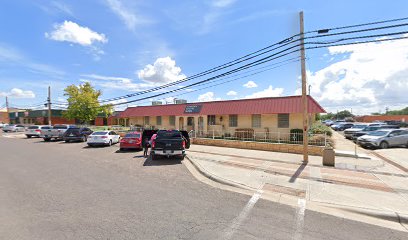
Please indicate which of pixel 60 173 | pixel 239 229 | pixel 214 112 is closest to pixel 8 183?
pixel 60 173

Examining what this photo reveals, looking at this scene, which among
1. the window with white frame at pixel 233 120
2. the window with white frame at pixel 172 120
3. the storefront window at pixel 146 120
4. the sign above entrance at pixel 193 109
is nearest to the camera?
the window with white frame at pixel 233 120

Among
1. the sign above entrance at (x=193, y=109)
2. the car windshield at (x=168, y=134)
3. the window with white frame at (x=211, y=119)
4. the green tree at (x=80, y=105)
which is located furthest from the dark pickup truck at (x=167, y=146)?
the green tree at (x=80, y=105)

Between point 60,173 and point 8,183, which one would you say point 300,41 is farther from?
point 8,183

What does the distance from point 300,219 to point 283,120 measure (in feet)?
49.5

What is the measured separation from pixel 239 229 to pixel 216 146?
12871 mm

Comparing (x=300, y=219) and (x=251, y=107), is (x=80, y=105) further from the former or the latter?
(x=300, y=219)

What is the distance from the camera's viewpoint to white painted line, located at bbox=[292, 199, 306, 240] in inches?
152

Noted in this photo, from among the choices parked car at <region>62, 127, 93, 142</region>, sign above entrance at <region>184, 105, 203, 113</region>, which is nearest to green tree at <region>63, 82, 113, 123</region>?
parked car at <region>62, 127, 93, 142</region>

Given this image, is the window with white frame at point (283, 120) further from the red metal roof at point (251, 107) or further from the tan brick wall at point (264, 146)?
the tan brick wall at point (264, 146)

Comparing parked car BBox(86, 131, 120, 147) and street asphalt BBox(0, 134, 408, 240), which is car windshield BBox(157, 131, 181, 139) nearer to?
street asphalt BBox(0, 134, 408, 240)

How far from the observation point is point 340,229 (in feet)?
13.6

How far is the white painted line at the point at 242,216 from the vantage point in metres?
3.89

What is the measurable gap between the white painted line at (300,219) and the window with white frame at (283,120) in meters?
13.7

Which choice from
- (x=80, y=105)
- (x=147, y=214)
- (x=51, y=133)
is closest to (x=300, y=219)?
(x=147, y=214)
